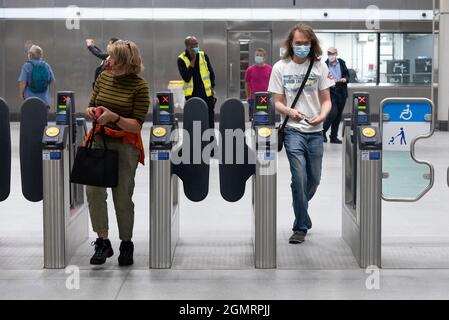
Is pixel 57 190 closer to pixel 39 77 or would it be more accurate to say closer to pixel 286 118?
pixel 286 118

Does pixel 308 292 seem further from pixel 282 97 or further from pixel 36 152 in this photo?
pixel 36 152

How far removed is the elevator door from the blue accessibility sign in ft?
42.2

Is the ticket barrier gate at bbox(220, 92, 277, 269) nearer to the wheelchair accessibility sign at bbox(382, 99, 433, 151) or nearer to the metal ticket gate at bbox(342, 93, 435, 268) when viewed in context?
the metal ticket gate at bbox(342, 93, 435, 268)

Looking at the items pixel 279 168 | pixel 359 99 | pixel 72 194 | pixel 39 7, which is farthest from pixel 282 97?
pixel 39 7

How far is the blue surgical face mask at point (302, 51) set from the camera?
6.05 metres

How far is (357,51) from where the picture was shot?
19.5 metres

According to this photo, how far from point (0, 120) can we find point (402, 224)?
11.1 ft

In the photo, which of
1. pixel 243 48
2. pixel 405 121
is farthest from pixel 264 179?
pixel 243 48

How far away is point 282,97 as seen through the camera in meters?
Result: 6.14

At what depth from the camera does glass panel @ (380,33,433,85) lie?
19.6m

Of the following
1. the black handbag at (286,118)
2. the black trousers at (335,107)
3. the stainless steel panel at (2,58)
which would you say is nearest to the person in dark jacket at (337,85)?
the black trousers at (335,107)

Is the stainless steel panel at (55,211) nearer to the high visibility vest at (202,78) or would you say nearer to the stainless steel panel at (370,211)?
the stainless steel panel at (370,211)

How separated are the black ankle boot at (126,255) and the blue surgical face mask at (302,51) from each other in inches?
71.6

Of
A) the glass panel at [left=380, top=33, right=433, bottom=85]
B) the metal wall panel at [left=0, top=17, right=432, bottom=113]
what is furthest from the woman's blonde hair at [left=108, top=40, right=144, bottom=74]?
the glass panel at [left=380, top=33, right=433, bottom=85]
